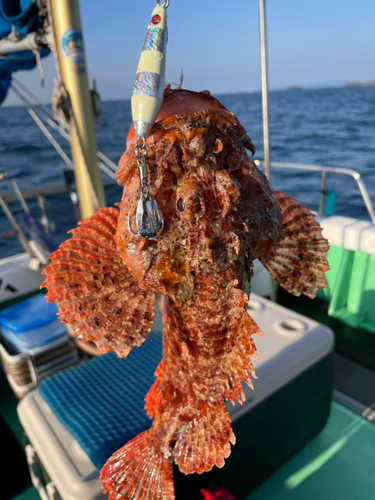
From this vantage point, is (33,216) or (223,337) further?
(33,216)

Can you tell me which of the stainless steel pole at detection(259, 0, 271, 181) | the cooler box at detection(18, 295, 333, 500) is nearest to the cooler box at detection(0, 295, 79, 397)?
the cooler box at detection(18, 295, 333, 500)

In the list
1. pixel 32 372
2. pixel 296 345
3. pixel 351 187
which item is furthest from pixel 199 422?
pixel 351 187

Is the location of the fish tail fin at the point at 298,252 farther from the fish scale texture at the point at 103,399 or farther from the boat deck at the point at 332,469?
the boat deck at the point at 332,469

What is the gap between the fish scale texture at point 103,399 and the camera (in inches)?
88.3

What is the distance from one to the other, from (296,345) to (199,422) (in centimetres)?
161

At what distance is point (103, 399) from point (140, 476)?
2.98 feet

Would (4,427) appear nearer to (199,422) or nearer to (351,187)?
(199,422)

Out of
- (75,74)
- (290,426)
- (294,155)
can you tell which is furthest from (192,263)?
(294,155)

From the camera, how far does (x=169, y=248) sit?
41.9 inches

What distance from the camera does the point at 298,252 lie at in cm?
145

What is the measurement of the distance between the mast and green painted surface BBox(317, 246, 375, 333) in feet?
12.1

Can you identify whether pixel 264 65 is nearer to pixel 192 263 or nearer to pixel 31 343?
pixel 192 263

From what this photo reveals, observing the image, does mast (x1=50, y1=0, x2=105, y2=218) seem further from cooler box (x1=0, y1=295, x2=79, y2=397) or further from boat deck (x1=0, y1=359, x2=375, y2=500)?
boat deck (x1=0, y1=359, x2=375, y2=500)

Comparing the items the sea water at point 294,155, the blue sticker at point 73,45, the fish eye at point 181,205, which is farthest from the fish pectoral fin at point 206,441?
the sea water at point 294,155
